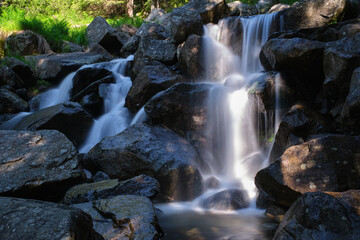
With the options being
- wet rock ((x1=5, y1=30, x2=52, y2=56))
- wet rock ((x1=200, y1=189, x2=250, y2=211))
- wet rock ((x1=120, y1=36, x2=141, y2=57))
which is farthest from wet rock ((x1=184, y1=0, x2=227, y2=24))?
wet rock ((x1=200, y1=189, x2=250, y2=211))

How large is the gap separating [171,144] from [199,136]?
2.90ft

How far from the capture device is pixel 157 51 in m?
10.2

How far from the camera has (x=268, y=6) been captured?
1412cm

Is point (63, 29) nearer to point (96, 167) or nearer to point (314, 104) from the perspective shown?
point (96, 167)

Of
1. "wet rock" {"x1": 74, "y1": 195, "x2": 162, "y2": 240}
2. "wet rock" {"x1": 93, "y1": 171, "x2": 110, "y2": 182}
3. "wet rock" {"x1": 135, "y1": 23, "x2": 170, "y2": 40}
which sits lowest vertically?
"wet rock" {"x1": 93, "y1": 171, "x2": 110, "y2": 182}

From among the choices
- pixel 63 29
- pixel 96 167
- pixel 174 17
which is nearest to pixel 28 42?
pixel 63 29

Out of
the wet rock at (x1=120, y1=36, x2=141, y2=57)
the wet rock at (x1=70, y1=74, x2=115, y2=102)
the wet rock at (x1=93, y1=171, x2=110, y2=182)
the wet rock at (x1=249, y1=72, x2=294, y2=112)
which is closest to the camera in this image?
the wet rock at (x1=93, y1=171, x2=110, y2=182)

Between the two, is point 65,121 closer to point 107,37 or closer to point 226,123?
point 226,123

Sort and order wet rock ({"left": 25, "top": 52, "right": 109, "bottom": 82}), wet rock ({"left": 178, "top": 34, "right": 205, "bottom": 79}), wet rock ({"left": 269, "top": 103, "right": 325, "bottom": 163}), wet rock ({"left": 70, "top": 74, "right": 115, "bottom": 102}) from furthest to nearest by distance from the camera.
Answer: wet rock ({"left": 25, "top": 52, "right": 109, "bottom": 82}) < wet rock ({"left": 70, "top": 74, "right": 115, "bottom": 102}) < wet rock ({"left": 178, "top": 34, "right": 205, "bottom": 79}) < wet rock ({"left": 269, "top": 103, "right": 325, "bottom": 163})

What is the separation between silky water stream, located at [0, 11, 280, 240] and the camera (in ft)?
13.1

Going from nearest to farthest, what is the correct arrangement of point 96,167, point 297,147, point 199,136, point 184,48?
point 297,147 < point 96,167 < point 199,136 < point 184,48

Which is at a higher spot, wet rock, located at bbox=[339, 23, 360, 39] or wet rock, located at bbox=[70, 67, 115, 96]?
wet rock, located at bbox=[339, 23, 360, 39]

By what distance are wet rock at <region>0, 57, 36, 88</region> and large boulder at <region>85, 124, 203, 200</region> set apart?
6.49 m

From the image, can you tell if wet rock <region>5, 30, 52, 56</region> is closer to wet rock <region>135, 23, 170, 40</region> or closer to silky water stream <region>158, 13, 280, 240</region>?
wet rock <region>135, 23, 170, 40</region>
